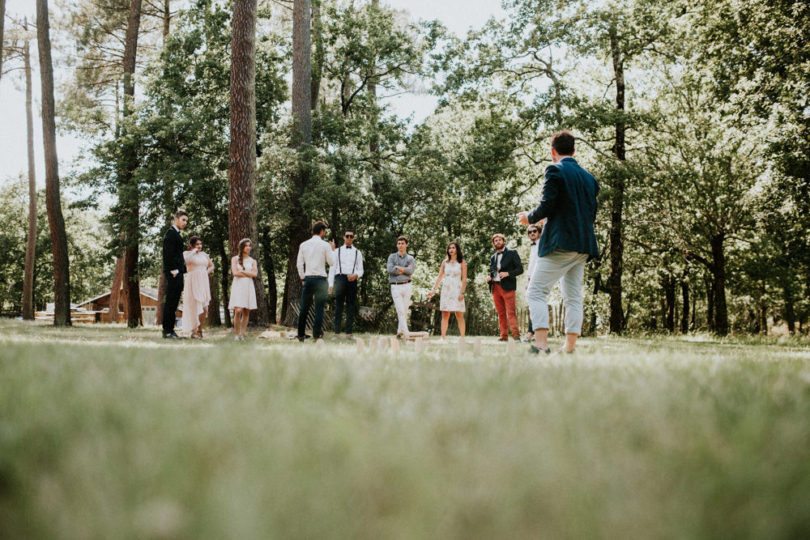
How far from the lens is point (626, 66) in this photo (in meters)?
22.8

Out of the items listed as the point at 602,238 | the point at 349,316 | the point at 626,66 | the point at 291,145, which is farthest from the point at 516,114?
the point at 349,316

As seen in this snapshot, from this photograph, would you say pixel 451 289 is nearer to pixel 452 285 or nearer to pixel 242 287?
pixel 452 285

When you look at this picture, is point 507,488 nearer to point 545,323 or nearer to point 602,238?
point 545,323

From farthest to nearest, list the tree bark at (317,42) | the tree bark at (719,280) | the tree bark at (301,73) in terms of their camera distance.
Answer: the tree bark at (317,42), the tree bark at (719,280), the tree bark at (301,73)

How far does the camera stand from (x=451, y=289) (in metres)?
12.5

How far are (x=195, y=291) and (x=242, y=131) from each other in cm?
566

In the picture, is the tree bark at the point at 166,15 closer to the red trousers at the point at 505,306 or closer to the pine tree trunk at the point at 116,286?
the pine tree trunk at the point at 116,286

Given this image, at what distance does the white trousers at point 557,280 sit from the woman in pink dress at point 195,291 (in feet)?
26.4

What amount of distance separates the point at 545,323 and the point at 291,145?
15.7m

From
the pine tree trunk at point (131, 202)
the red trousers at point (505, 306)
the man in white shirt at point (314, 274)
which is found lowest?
the red trousers at point (505, 306)

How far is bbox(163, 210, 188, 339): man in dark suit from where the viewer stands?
10914 mm

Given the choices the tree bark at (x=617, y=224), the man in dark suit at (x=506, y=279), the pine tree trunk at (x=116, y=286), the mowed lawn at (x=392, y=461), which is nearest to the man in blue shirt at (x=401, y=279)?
the man in dark suit at (x=506, y=279)

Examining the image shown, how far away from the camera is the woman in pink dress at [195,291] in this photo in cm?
1241

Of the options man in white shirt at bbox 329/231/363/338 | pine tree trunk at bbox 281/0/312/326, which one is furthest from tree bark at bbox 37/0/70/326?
man in white shirt at bbox 329/231/363/338
